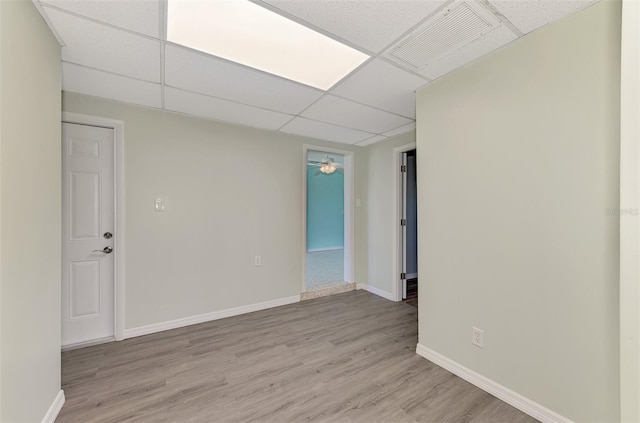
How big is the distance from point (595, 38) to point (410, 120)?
173cm

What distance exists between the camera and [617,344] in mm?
1362

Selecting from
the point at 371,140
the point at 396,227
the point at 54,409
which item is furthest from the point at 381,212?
the point at 54,409

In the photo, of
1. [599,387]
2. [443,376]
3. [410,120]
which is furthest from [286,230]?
[599,387]

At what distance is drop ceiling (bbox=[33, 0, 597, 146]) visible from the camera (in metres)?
1.43

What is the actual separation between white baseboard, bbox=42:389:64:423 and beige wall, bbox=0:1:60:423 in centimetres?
3

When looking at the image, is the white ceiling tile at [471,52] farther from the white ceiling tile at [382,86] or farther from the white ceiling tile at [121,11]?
the white ceiling tile at [121,11]

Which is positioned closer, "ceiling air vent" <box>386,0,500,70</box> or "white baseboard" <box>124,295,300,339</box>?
"ceiling air vent" <box>386,0,500,70</box>

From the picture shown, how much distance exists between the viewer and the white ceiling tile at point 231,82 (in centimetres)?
190

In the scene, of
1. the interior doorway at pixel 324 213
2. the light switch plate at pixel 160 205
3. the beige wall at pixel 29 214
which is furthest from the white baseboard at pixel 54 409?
the interior doorway at pixel 324 213

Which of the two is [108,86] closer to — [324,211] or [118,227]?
[118,227]

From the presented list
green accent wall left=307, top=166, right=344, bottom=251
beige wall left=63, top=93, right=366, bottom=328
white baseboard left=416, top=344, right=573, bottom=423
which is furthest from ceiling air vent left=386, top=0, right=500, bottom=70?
green accent wall left=307, top=166, right=344, bottom=251

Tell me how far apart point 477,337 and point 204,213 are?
2899 mm

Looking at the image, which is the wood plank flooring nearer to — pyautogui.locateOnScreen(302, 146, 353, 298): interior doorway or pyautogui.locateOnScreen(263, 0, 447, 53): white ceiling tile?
pyautogui.locateOnScreen(263, 0, 447, 53): white ceiling tile

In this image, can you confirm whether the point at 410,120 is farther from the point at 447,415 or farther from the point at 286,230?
the point at 447,415
